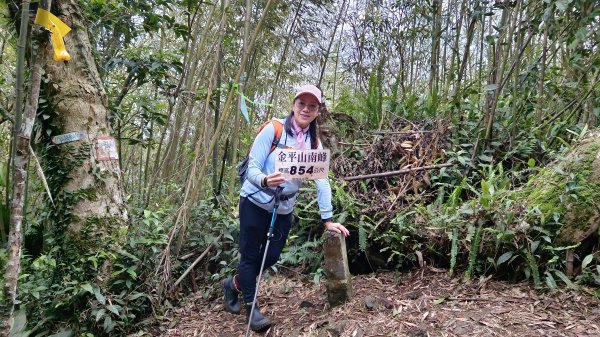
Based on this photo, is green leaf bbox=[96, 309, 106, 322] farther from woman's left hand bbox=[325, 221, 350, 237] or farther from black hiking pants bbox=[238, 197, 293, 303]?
woman's left hand bbox=[325, 221, 350, 237]

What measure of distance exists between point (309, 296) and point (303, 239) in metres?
0.74

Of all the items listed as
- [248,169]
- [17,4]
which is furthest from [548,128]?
[17,4]

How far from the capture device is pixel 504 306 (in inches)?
97.3

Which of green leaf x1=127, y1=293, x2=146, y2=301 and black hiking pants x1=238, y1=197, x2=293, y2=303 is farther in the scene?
green leaf x1=127, y1=293, x2=146, y2=301

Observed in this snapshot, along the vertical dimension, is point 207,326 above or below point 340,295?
below

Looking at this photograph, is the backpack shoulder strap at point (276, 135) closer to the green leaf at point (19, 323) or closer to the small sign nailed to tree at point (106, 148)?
the small sign nailed to tree at point (106, 148)

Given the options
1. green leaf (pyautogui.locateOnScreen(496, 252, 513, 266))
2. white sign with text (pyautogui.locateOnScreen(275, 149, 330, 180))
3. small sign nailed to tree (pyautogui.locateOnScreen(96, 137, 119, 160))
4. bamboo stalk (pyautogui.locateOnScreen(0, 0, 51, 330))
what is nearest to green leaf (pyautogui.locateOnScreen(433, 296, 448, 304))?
green leaf (pyautogui.locateOnScreen(496, 252, 513, 266))

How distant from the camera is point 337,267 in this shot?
278 centimetres

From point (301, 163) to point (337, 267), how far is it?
814mm

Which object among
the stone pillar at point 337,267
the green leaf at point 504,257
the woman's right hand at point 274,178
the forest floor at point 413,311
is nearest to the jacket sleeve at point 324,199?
the stone pillar at point 337,267

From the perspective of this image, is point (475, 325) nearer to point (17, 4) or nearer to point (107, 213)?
point (107, 213)

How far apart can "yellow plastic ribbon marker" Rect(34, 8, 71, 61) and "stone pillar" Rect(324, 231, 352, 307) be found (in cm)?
195

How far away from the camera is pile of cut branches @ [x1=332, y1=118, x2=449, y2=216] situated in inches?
150

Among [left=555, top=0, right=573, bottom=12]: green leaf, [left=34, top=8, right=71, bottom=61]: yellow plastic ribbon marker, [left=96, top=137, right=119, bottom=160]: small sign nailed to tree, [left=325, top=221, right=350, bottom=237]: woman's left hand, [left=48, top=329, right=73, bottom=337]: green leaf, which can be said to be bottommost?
[left=48, top=329, right=73, bottom=337]: green leaf
